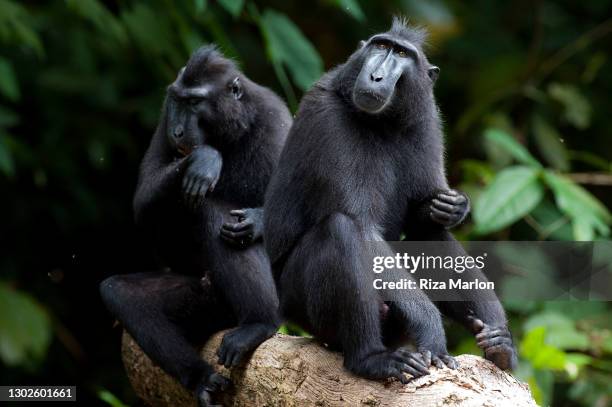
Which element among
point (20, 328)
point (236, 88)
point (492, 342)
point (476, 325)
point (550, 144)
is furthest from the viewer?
point (550, 144)

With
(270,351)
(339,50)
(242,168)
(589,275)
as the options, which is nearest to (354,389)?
(270,351)

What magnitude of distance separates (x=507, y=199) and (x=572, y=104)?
2.89 meters

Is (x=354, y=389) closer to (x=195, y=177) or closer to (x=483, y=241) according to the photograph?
(x=195, y=177)

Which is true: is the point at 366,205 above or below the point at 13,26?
below

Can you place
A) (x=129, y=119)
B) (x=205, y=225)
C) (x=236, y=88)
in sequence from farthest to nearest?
(x=129, y=119) → (x=236, y=88) → (x=205, y=225)

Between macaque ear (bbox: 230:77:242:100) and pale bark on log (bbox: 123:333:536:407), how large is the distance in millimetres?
1522

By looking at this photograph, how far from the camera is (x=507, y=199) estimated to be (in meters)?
6.90

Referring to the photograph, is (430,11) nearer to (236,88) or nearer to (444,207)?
(236,88)

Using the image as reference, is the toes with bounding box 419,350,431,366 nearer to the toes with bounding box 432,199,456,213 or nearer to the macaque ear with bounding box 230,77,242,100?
the toes with bounding box 432,199,456,213

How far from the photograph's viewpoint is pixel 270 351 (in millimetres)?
5145

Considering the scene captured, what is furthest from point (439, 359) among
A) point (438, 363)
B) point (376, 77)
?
point (376, 77)

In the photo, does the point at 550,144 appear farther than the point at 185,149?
Yes

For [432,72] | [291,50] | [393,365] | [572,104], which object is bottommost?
[393,365]

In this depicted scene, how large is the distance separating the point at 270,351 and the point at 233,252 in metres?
0.74
